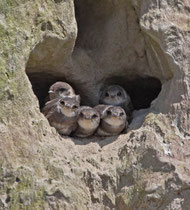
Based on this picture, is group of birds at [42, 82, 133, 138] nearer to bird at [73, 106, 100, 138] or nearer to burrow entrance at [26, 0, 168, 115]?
bird at [73, 106, 100, 138]

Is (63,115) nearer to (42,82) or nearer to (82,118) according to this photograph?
(82,118)

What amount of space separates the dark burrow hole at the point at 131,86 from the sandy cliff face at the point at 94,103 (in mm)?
19

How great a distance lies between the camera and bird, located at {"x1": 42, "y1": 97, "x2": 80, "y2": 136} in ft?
14.1

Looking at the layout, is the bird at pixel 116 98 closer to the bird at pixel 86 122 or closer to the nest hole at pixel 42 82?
the nest hole at pixel 42 82

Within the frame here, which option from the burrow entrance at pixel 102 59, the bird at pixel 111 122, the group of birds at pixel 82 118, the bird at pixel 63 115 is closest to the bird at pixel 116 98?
the burrow entrance at pixel 102 59

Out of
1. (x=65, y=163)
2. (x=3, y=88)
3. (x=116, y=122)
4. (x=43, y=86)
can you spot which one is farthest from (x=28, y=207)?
(x=43, y=86)

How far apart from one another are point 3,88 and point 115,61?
1.27 meters

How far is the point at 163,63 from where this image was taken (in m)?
4.52

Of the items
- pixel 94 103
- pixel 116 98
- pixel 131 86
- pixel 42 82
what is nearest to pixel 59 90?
pixel 42 82

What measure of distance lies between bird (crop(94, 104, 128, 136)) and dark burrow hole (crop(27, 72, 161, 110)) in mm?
529

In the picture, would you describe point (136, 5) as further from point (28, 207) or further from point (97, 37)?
point (28, 207)

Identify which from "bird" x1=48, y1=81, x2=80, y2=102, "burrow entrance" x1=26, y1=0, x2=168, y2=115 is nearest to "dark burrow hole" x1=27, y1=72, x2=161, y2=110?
"burrow entrance" x1=26, y1=0, x2=168, y2=115

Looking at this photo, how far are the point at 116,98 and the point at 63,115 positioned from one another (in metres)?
0.72

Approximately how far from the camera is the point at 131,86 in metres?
5.13
